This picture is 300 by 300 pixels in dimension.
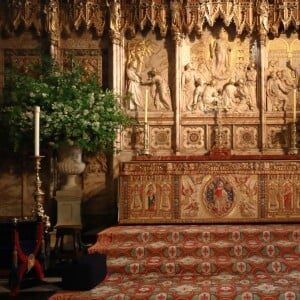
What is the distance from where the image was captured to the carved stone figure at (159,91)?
28.1ft

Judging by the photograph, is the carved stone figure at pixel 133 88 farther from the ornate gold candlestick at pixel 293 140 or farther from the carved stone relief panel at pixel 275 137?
the ornate gold candlestick at pixel 293 140

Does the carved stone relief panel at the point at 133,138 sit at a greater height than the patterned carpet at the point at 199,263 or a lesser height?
greater

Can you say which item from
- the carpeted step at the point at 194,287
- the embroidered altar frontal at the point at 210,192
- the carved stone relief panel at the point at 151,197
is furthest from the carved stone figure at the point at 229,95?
the carpeted step at the point at 194,287

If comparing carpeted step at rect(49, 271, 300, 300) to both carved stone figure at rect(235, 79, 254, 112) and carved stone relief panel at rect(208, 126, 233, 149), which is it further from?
carved stone figure at rect(235, 79, 254, 112)

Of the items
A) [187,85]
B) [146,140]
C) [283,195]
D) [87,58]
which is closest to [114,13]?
[87,58]

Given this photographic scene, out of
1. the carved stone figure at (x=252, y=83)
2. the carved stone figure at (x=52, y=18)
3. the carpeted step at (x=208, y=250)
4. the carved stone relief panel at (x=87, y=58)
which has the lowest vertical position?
the carpeted step at (x=208, y=250)

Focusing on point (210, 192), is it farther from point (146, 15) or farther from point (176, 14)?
point (146, 15)

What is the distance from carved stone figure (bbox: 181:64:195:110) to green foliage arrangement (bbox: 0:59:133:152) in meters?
1.31

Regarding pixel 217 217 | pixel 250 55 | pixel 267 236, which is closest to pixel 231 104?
pixel 250 55

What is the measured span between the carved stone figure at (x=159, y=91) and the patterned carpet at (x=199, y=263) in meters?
2.90

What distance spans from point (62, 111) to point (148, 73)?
83.6 inches

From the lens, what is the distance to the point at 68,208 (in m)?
7.70

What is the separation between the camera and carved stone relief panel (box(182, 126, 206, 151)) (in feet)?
28.0

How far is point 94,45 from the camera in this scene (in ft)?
28.2
